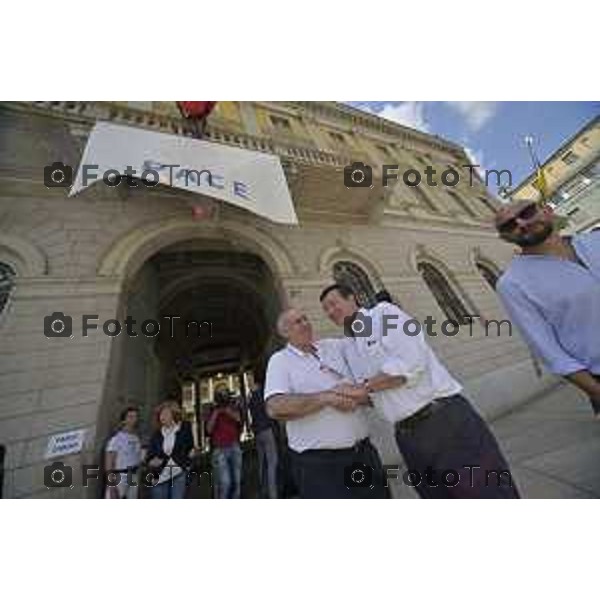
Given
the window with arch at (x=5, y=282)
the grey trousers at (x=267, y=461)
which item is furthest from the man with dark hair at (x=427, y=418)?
the window with arch at (x=5, y=282)

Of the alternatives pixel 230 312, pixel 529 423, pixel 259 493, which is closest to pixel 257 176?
pixel 259 493

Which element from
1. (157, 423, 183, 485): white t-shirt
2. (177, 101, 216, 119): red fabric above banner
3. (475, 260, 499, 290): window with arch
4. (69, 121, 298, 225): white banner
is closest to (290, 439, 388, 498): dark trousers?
(157, 423, 183, 485): white t-shirt

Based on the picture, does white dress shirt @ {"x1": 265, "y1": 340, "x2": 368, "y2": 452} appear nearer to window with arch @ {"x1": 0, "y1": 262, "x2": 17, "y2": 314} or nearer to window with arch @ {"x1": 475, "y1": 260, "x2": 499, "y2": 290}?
window with arch @ {"x1": 0, "y1": 262, "x2": 17, "y2": 314}

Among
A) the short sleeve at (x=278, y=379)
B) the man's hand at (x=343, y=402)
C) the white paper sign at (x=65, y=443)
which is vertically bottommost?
the man's hand at (x=343, y=402)

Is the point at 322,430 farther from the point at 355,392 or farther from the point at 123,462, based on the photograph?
the point at 123,462

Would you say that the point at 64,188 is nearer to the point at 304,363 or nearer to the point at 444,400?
the point at 304,363

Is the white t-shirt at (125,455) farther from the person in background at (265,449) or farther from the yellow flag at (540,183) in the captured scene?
the yellow flag at (540,183)

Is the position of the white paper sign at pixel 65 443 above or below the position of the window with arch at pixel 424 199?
below

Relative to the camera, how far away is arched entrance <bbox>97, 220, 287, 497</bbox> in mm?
4887

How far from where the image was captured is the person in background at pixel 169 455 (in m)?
3.33

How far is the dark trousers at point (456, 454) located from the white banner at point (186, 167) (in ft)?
11.4

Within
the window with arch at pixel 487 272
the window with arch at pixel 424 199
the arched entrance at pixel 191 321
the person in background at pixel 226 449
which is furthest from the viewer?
the window with arch at pixel 424 199

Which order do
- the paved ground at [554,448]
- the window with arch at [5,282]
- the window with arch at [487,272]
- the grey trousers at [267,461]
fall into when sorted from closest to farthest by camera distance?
the paved ground at [554,448]
the grey trousers at [267,461]
the window with arch at [5,282]
the window with arch at [487,272]

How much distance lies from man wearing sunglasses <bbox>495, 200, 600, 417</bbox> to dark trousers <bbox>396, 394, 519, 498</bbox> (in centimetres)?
46
